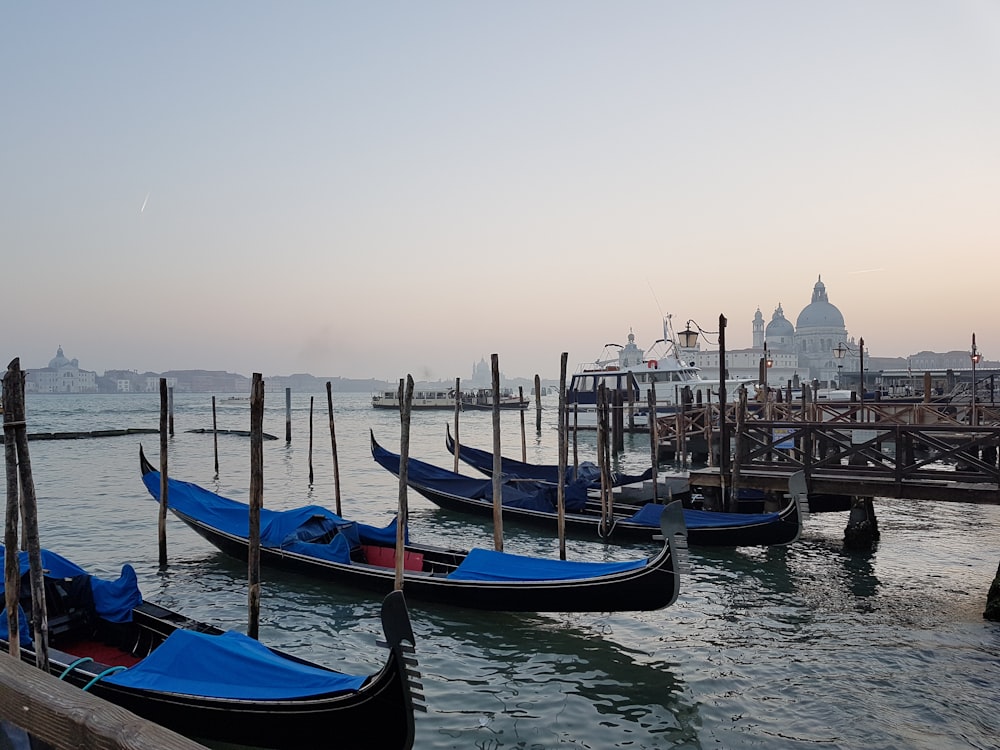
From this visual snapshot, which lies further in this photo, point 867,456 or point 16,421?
point 867,456

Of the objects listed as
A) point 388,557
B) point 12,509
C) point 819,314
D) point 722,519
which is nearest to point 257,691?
point 12,509

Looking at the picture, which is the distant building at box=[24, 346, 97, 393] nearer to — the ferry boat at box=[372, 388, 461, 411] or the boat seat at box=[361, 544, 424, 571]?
the ferry boat at box=[372, 388, 461, 411]

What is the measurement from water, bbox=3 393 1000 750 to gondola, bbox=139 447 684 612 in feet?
0.91

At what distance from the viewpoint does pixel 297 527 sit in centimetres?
897

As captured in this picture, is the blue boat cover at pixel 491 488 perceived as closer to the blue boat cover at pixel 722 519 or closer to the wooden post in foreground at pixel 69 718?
the blue boat cover at pixel 722 519

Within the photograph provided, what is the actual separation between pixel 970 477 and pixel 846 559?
1.80 metres

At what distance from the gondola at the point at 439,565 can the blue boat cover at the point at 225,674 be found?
8.64 feet

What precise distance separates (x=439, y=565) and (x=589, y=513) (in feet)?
14.4

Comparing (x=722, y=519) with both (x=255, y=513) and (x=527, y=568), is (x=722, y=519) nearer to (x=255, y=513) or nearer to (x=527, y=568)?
(x=527, y=568)

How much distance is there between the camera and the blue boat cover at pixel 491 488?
484 inches

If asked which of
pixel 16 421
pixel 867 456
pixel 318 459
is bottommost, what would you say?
pixel 318 459

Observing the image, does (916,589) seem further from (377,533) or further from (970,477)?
(377,533)

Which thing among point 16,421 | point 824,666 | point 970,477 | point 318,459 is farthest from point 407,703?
point 318,459

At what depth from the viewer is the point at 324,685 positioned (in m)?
4.25
